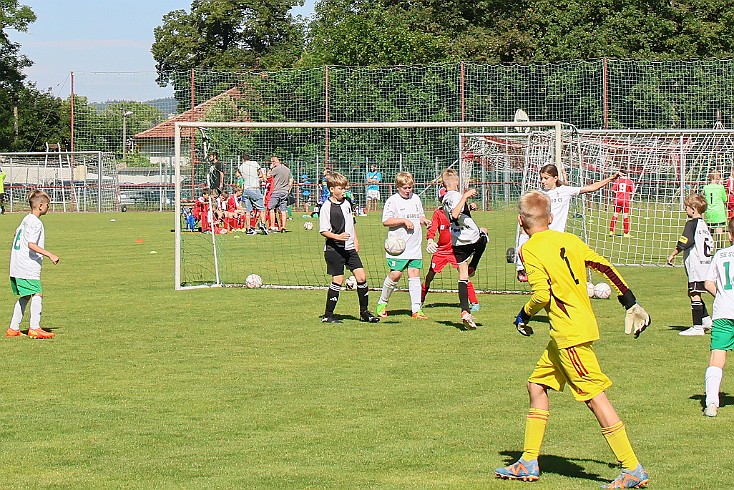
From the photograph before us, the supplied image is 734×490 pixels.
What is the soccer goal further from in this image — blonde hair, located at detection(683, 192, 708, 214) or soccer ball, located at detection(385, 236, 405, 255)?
blonde hair, located at detection(683, 192, 708, 214)

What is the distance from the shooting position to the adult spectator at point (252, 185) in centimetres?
2816

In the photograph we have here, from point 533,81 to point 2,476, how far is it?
117 ft

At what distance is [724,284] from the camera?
324 inches

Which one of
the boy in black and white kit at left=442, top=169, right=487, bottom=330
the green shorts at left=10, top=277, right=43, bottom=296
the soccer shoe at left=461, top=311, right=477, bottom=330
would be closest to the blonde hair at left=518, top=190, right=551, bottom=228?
the soccer shoe at left=461, top=311, right=477, bottom=330

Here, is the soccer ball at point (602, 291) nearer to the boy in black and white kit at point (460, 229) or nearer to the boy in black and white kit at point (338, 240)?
the boy in black and white kit at point (460, 229)

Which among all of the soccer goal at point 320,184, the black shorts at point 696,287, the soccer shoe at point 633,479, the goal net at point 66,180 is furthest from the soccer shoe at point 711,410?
the goal net at point 66,180

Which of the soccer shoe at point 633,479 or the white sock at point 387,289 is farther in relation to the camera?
the white sock at point 387,289

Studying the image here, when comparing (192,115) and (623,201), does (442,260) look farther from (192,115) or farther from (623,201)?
(192,115)

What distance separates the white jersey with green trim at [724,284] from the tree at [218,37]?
65222 mm

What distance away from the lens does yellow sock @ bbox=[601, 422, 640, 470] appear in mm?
6230

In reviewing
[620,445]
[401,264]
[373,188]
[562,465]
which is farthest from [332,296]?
[373,188]

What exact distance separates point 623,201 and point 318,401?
17965mm

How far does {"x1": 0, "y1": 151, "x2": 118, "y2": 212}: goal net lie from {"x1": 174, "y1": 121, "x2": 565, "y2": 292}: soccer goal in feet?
48.0

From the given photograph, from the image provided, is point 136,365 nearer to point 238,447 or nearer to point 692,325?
point 238,447
